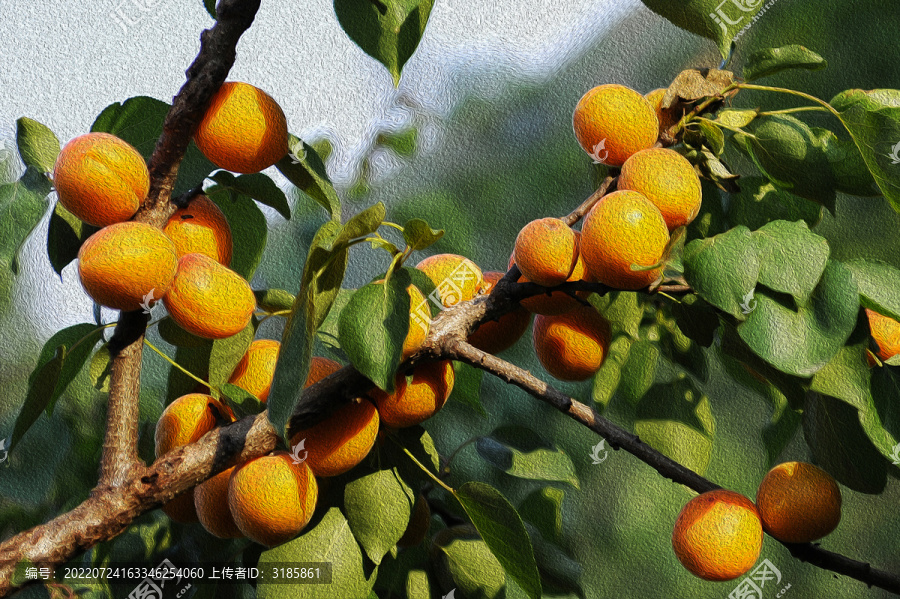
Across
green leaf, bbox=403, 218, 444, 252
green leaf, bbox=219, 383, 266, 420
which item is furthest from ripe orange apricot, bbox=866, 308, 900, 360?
green leaf, bbox=219, 383, 266, 420

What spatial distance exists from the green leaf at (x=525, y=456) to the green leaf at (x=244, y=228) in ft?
0.68

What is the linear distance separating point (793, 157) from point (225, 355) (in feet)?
1.19

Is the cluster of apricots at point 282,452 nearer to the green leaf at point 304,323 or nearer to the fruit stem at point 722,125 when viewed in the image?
the green leaf at point 304,323

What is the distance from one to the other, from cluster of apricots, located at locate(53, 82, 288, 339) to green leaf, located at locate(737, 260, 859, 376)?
10.2 inches

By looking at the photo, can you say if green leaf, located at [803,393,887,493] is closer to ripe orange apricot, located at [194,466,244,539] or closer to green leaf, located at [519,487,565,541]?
green leaf, located at [519,487,565,541]

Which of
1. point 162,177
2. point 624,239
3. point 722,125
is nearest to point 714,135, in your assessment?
point 722,125

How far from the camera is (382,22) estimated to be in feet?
1.39

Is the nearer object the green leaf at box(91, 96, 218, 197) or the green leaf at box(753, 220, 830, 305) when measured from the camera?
the green leaf at box(753, 220, 830, 305)

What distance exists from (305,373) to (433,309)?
20 cm

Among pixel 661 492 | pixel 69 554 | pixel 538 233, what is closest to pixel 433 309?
pixel 538 233

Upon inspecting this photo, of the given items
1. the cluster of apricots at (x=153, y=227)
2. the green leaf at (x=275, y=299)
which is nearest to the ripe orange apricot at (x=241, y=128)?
the cluster of apricots at (x=153, y=227)

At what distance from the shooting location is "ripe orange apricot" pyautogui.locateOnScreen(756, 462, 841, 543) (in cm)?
38

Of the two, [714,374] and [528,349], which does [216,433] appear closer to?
[528,349]

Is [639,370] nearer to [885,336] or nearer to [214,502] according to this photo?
[885,336]
